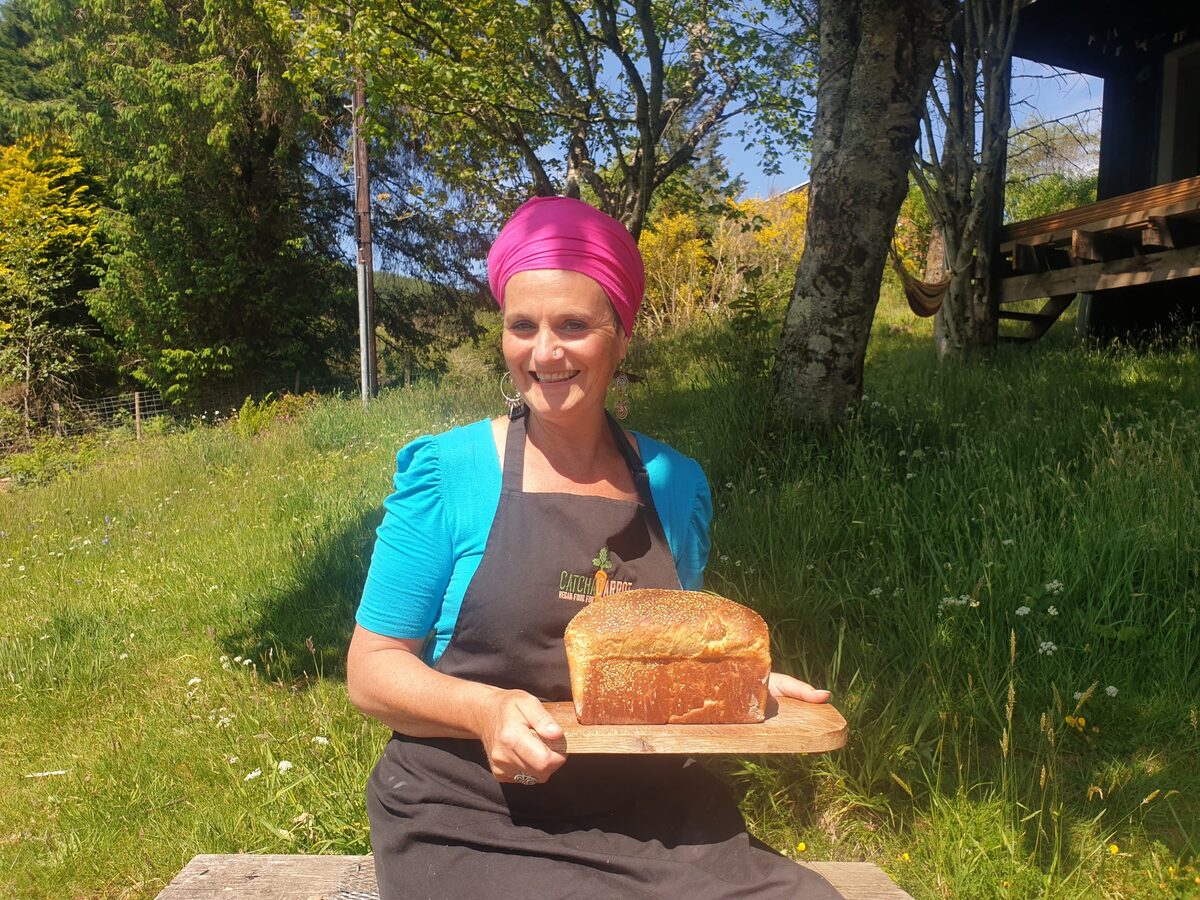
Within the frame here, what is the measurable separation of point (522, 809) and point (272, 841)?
1.36 metres

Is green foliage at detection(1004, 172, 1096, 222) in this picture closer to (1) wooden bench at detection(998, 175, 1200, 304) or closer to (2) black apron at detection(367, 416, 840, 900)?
(1) wooden bench at detection(998, 175, 1200, 304)

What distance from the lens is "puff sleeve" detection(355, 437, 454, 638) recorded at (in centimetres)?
158

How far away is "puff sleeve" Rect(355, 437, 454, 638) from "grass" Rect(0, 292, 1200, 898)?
1.17 metres

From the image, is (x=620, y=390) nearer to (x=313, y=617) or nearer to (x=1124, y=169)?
(x=313, y=617)

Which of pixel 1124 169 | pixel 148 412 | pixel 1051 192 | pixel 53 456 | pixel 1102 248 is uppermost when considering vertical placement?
pixel 1051 192

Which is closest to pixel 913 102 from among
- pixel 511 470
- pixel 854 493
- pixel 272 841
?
pixel 854 493

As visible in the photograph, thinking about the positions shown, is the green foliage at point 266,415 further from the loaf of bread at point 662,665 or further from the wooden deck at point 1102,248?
the loaf of bread at point 662,665

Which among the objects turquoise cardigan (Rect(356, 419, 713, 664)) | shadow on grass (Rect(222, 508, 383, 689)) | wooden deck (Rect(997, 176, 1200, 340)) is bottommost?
shadow on grass (Rect(222, 508, 383, 689))

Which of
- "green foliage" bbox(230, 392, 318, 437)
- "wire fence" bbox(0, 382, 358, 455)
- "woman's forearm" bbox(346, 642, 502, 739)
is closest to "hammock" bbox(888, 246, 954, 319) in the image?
"woman's forearm" bbox(346, 642, 502, 739)

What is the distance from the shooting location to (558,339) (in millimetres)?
1647

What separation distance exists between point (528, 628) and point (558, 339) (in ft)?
1.90

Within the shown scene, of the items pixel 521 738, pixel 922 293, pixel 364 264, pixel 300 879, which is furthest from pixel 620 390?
pixel 364 264

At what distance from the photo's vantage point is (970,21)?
290 inches

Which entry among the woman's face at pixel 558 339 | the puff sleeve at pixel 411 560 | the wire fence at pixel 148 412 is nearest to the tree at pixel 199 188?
the wire fence at pixel 148 412
